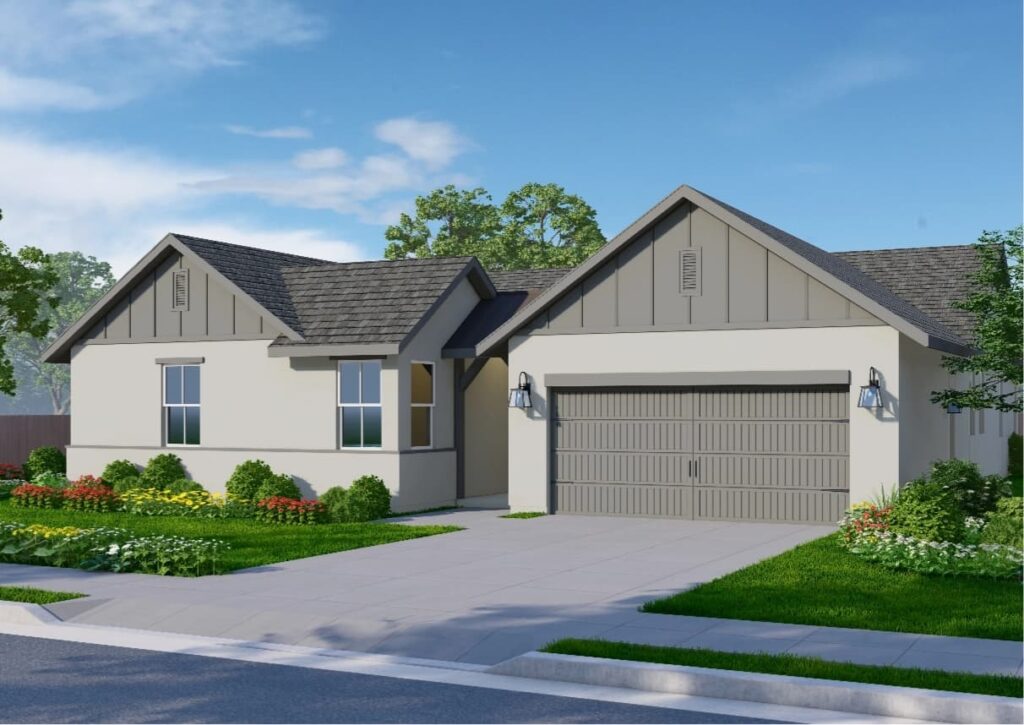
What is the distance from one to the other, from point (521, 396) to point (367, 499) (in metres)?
3.26

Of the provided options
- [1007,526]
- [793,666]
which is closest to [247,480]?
[1007,526]

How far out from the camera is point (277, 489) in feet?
74.8

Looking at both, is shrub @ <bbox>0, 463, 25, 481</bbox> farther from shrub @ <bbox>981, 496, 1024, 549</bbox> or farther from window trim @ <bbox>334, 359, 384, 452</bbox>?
shrub @ <bbox>981, 496, 1024, 549</bbox>

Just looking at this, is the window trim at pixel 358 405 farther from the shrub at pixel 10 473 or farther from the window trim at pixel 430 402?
the shrub at pixel 10 473

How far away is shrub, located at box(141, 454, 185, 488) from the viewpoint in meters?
25.0

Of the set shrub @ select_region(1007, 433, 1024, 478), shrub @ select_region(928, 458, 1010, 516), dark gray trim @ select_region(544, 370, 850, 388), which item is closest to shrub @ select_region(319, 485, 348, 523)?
dark gray trim @ select_region(544, 370, 850, 388)

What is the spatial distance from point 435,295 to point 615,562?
9.45 meters

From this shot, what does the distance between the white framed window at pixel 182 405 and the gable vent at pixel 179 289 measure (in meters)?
1.25

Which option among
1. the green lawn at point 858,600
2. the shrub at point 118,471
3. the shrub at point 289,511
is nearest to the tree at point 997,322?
the green lawn at point 858,600

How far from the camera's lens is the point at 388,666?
10375mm

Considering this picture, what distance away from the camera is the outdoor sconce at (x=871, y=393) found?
19.8 metres

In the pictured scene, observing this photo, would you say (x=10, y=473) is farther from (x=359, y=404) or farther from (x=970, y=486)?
(x=970, y=486)

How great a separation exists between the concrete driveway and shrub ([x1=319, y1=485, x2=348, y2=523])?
3.29 metres

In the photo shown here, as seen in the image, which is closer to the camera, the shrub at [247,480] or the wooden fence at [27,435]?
the shrub at [247,480]
